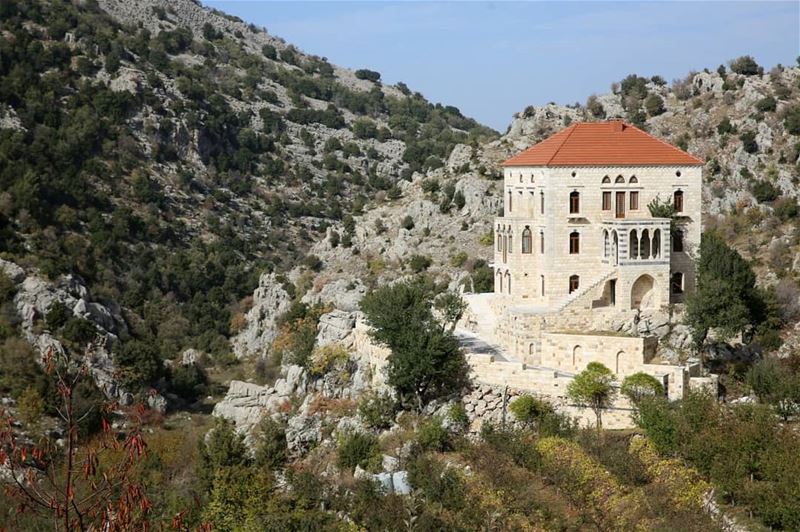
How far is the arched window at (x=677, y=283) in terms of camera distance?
162 feet

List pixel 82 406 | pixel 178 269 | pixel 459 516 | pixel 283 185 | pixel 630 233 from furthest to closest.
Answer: pixel 283 185, pixel 178 269, pixel 82 406, pixel 630 233, pixel 459 516

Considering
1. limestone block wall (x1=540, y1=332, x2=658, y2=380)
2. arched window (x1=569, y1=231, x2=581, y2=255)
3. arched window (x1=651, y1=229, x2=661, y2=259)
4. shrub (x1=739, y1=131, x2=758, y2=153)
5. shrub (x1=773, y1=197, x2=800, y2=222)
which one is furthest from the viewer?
shrub (x1=739, y1=131, x2=758, y2=153)

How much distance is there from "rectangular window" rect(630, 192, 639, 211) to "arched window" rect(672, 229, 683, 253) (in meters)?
1.84

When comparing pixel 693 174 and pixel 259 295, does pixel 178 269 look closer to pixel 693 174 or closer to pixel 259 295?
pixel 259 295

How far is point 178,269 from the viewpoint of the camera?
89.0 meters

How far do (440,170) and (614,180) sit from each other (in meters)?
42.7

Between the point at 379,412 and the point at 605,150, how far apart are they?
13.8 m

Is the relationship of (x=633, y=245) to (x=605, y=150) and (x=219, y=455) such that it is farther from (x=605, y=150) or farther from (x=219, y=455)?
(x=219, y=455)

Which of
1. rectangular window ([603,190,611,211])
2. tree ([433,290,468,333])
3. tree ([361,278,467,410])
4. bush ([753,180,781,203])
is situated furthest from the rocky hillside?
rectangular window ([603,190,611,211])

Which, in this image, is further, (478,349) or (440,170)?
(440,170)

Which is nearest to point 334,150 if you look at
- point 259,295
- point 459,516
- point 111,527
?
point 259,295

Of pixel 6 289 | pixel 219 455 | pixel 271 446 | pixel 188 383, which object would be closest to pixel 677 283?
pixel 271 446

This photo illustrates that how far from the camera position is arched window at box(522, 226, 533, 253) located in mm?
50219

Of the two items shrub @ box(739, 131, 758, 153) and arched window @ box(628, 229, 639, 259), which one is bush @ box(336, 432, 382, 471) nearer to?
arched window @ box(628, 229, 639, 259)
